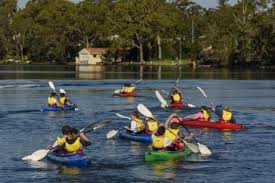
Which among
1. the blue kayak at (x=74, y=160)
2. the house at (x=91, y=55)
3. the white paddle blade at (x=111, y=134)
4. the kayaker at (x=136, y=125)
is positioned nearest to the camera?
the blue kayak at (x=74, y=160)

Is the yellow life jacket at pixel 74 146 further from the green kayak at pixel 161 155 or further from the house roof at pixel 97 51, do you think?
the house roof at pixel 97 51

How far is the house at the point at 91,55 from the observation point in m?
175

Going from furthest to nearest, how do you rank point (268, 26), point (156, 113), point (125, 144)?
point (268, 26)
point (156, 113)
point (125, 144)

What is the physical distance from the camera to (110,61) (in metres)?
176

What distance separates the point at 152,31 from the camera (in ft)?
Answer: 521

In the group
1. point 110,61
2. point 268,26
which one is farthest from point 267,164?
point 110,61

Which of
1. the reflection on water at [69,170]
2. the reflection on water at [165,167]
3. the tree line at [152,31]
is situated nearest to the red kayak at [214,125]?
the reflection on water at [165,167]

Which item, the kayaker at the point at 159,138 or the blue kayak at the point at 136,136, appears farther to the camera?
the blue kayak at the point at 136,136

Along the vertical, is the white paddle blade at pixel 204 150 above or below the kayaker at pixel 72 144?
below

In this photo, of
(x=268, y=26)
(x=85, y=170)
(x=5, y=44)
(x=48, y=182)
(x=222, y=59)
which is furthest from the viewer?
(x=5, y=44)

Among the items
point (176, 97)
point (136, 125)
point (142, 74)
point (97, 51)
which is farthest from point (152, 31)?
point (136, 125)

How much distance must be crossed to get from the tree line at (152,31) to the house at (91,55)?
11.2 feet

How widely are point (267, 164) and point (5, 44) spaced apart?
178m

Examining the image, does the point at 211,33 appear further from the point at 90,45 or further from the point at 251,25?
the point at 90,45
